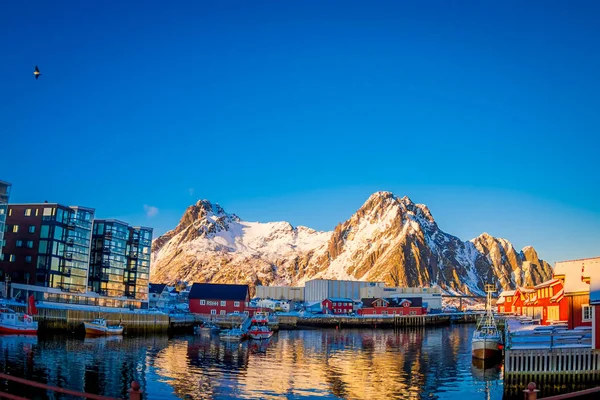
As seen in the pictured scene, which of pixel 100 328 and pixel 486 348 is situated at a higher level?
pixel 486 348

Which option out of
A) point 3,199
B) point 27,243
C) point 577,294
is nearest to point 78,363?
point 577,294

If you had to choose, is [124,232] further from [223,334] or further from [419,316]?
[419,316]

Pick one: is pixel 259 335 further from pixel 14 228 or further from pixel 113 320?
pixel 14 228

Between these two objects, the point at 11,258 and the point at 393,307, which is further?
the point at 393,307

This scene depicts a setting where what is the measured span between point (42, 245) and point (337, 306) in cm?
10424

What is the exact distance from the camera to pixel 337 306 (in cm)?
19488

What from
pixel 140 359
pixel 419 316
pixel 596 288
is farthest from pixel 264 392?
pixel 419 316


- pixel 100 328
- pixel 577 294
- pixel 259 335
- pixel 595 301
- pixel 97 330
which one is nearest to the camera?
pixel 595 301

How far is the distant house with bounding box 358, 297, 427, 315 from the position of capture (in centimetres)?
18225

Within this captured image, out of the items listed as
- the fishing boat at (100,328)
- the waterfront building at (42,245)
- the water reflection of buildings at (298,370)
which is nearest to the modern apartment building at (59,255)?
the waterfront building at (42,245)

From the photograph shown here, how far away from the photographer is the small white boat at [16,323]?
251ft

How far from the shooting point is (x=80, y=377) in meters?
43.0

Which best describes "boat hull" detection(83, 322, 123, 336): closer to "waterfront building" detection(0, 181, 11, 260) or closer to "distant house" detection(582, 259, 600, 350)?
"waterfront building" detection(0, 181, 11, 260)

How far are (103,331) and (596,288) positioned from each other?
6865cm
